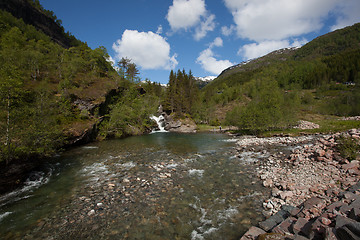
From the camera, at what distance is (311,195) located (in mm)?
7656

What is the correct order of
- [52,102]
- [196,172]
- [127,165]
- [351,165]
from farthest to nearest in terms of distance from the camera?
1. [52,102]
2. [127,165]
3. [196,172]
4. [351,165]

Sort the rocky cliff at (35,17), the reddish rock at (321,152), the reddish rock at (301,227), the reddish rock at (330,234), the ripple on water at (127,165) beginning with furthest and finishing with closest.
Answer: the rocky cliff at (35,17)
the ripple on water at (127,165)
the reddish rock at (321,152)
the reddish rock at (301,227)
the reddish rock at (330,234)

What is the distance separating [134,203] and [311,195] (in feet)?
30.1

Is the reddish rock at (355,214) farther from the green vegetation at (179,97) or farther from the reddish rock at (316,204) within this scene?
the green vegetation at (179,97)

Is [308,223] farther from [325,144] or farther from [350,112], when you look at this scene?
[350,112]

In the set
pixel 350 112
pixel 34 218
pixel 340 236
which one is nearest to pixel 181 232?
pixel 340 236

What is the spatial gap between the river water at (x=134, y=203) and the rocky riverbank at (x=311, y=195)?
2.77ft

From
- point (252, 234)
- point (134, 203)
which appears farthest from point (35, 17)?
point (252, 234)

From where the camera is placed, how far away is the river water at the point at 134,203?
624cm

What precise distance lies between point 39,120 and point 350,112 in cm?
11289

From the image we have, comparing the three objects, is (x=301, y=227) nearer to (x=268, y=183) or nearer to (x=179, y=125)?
(x=268, y=183)

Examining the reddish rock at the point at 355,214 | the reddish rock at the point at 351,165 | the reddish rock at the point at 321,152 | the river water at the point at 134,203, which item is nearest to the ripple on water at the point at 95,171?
the river water at the point at 134,203

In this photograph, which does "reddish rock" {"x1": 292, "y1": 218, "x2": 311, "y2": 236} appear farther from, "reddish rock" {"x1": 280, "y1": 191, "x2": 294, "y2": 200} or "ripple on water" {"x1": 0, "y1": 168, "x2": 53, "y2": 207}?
"ripple on water" {"x1": 0, "y1": 168, "x2": 53, "y2": 207}

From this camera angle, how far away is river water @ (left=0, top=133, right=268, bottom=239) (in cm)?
624
